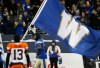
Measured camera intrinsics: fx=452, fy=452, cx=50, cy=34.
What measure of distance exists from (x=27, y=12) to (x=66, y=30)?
7.57m

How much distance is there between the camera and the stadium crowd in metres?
20.3

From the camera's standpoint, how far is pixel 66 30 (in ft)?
47.0

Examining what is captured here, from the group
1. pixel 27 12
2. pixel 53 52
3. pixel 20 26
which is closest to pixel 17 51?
pixel 53 52

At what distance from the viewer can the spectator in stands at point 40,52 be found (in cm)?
1716

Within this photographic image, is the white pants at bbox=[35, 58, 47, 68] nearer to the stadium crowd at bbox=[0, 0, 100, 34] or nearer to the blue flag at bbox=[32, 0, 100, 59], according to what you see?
the stadium crowd at bbox=[0, 0, 100, 34]

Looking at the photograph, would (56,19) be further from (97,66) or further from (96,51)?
(97,66)

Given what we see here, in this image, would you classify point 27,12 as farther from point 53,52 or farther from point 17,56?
point 17,56

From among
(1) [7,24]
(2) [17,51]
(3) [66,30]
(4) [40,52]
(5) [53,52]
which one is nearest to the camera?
(2) [17,51]

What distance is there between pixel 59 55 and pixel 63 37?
200 inches

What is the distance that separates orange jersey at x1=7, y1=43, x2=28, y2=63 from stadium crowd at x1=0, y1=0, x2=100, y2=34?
21.9 ft

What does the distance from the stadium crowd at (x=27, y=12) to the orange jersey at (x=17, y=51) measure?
263 inches

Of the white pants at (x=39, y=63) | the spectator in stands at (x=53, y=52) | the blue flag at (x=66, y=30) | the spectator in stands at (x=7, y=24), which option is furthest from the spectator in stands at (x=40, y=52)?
the spectator in stands at (x=7, y=24)

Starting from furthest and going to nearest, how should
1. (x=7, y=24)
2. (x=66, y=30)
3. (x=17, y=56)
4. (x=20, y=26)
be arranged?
(x=20, y=26) < (x=7, y=24) < (x=66, y=30) < (x=17, y=56)

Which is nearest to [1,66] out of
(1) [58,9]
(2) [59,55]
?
(2) [59,55]
